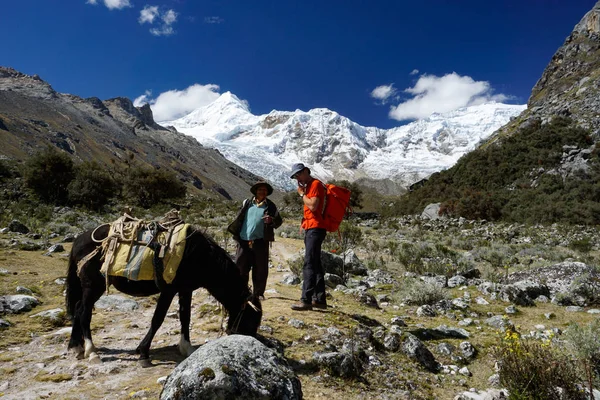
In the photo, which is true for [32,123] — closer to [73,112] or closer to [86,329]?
[73,112]

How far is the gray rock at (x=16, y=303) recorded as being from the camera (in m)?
6.13

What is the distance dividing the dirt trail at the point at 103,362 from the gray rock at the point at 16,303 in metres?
1.10

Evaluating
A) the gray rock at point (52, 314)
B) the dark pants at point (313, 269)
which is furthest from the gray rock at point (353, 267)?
the gray rock at point (52, 314)

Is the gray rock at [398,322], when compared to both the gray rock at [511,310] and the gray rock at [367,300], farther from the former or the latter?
the gray rock at [511,310]

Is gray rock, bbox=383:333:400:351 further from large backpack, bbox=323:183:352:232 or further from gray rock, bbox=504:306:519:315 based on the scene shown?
gray rock, bbox=504:306:519:315

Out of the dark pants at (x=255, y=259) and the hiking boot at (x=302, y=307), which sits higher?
the dark pants at (x=255, y=259)

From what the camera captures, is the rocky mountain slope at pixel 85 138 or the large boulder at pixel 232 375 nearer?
the large boulder at pixel 232 375

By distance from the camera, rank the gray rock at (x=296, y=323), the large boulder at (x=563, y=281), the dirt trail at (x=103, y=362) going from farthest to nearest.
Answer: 1. the large boulder at (x=563, y=281)
2. the gray rock at (x=296, y=323)
3. the dirt trail at (x=103, y=362)

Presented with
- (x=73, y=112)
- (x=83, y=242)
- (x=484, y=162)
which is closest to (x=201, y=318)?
(x=83, y=242)

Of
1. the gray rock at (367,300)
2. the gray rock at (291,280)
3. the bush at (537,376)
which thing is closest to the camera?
the bush at (537,376)

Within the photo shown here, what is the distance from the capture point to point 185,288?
4.50m

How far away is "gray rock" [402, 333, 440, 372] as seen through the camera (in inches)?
184

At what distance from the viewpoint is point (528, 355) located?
12.1 feet

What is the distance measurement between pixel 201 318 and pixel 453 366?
13.5ft
